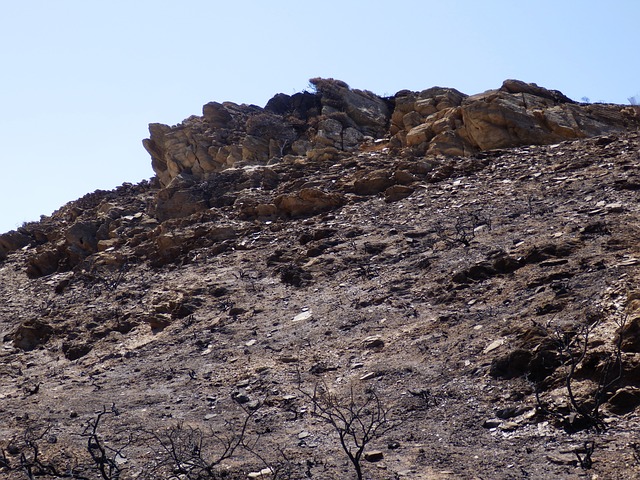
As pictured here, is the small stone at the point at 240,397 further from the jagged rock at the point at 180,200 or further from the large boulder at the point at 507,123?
the large boulder at the point at 507,123

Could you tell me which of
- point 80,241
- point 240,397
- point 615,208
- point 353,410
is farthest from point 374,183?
point 353,410

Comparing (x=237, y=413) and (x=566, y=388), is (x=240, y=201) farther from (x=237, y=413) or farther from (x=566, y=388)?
(x=566, y=388)

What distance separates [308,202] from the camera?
46.4ft

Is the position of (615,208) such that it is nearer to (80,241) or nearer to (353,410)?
(353,410)

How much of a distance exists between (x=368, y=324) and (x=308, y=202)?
5.67 meters

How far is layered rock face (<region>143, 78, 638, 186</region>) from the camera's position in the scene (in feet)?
50.8

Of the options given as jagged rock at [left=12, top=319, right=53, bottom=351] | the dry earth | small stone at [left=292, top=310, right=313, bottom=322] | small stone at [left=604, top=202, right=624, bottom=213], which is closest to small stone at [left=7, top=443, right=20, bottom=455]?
the dry earth

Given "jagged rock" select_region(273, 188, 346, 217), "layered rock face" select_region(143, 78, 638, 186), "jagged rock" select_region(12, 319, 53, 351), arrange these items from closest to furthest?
"jagged rock" select_region(12, 319, 53, 351)
"jagged rock" select_region(273, 188, 346, 217)
"layered rock face" select_region(143, 78, 638, 186)

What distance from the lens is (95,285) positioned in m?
13.8

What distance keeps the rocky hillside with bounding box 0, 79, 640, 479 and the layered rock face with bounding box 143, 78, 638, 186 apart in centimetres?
7

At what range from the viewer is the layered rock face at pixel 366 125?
50.8ft

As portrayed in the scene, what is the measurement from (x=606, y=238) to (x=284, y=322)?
4.06 m

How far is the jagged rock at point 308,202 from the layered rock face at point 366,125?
2.54 metres

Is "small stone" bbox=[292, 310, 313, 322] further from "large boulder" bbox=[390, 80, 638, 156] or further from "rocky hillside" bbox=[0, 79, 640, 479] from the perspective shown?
"large boulder" bbox=[390, 80, 638, 156]
